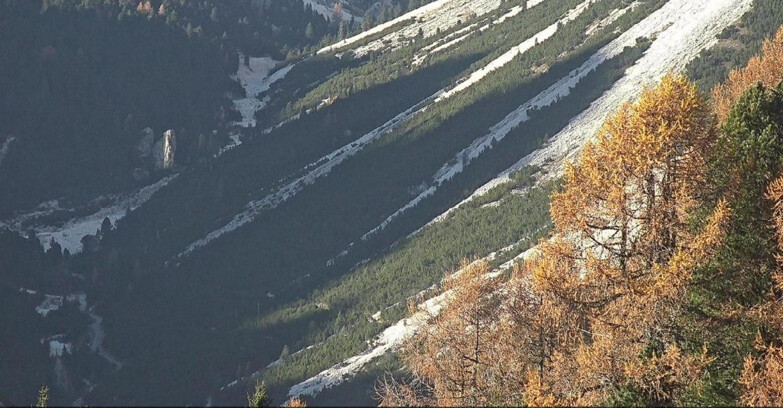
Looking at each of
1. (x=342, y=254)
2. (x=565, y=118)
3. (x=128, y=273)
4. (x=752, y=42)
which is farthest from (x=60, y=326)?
(x=752, y=42)

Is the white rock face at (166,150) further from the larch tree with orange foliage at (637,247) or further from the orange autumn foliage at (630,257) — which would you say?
the larch tree with orange foliage at (637,247)

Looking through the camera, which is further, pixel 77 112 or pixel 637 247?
pixel 77 112

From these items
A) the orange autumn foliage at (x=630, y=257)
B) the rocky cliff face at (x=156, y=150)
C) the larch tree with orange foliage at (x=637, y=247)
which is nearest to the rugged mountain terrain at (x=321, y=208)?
the rocky cliff face at (x=156, y=150)

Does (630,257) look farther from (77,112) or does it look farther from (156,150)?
(77,112)

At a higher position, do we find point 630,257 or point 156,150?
point 630,257

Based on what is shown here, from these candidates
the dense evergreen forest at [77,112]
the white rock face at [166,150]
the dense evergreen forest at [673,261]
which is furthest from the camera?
the white rock face at [166,150]

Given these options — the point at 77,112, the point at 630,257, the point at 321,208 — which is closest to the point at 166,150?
the point at 77,112

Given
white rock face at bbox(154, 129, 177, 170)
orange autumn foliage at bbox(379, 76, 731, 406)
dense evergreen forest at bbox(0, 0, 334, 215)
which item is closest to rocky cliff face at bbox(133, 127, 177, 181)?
white rock face at bbox(154, 129, 177, 170)

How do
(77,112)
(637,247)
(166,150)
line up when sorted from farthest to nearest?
1. (77,112)
2. (166,150)
3. (637,247)
